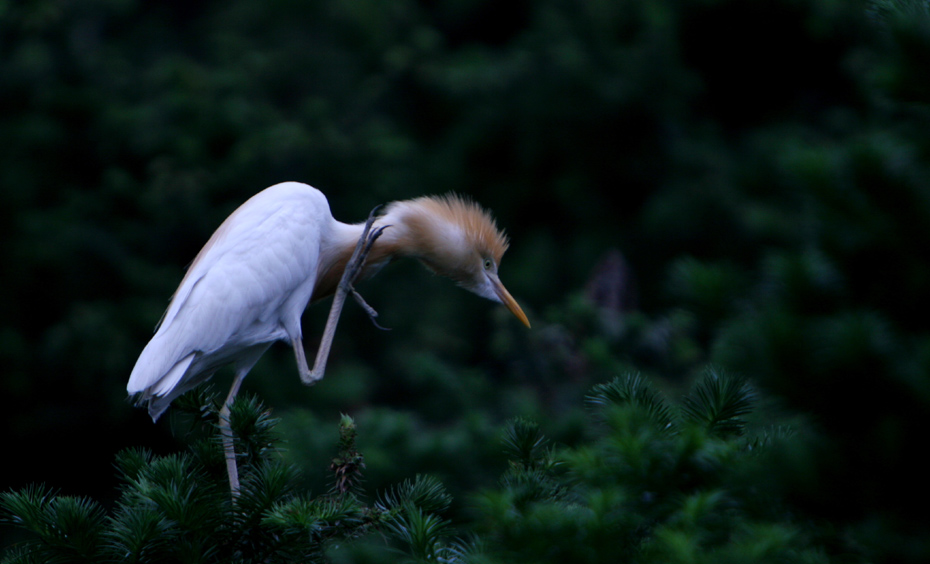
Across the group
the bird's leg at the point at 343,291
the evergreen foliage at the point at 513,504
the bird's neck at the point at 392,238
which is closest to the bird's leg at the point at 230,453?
the evergreen foliage at the point at 513,504

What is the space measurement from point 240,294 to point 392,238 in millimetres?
711

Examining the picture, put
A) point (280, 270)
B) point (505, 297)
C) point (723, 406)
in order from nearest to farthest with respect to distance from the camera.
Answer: point (723, 406) → point (280, 270) → point (505, 297)

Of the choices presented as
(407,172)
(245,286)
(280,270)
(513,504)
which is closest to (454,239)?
(280,270)

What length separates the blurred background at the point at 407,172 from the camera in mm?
5473

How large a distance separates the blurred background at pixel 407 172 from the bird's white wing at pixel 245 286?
115 centimetres

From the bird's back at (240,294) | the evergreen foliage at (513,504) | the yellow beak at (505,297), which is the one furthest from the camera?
the yellow beak at (505,297)

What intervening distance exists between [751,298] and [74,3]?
8.31 metres

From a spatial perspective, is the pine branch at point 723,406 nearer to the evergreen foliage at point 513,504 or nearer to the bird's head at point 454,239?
the evergreen foliage at point 513,504

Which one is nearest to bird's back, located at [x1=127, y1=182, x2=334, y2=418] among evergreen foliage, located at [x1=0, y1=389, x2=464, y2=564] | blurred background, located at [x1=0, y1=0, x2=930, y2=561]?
evergreen foliage, located at [x1=0, y1=389, x2=464, y2=564]

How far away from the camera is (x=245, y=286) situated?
3.02 m

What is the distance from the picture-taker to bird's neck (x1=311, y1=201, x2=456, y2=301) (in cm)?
343

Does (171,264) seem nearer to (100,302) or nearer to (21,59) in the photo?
(100,302)

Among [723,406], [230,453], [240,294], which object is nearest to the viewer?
[723,406]

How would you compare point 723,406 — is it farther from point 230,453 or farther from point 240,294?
point 240,294
